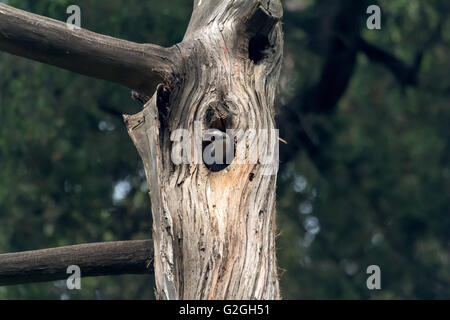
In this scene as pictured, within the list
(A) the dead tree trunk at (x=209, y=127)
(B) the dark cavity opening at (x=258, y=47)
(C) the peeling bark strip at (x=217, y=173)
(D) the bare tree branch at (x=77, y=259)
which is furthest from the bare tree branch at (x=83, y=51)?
(D) the bare tree branch at (x=77, y=259)

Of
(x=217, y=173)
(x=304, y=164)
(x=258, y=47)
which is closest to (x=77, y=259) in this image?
(x=217, y=173)

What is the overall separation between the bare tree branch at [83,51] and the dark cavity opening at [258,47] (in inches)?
18.0

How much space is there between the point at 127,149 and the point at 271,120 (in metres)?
5.01

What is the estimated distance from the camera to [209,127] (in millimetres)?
3389

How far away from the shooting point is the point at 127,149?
327 inches

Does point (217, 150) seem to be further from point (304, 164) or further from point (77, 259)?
point (304, 164)

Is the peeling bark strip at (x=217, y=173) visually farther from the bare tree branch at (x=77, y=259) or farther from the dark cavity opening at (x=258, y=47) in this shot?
the bare tree branch at (x=77, y=259)

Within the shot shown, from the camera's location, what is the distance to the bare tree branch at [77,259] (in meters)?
3.73

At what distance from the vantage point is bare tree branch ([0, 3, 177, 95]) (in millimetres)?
3457

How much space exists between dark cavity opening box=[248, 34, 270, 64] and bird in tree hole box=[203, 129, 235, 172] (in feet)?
2.29

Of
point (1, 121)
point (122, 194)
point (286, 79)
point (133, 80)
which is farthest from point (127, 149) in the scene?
point (133, 80)

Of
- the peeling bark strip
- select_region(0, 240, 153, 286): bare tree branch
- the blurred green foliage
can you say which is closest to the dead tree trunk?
the peeling bark strip

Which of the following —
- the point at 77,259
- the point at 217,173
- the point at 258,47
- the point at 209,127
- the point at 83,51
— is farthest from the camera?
the point at 258,47

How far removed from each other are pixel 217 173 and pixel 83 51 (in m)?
0.99
